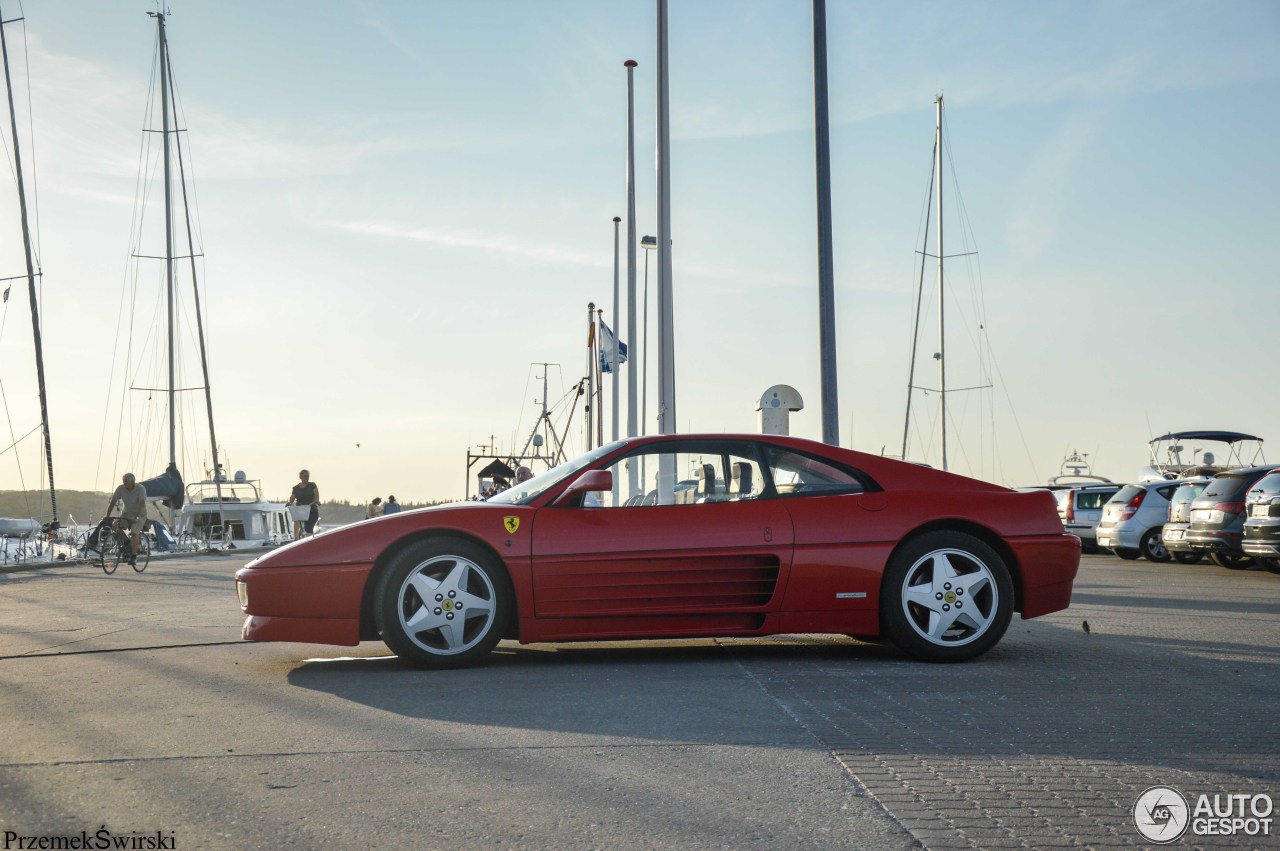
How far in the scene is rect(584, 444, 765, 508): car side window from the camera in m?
6.99

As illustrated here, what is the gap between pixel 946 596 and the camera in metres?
6.89

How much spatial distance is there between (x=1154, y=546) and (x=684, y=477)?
17.0 metres

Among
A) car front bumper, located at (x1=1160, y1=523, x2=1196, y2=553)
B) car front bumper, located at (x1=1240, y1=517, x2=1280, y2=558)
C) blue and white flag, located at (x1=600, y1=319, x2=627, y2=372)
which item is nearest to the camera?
car front bumper, located at (x1=1240, y1=517, x2=1280, y2=558)

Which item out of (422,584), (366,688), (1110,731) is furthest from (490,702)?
(1110,731)

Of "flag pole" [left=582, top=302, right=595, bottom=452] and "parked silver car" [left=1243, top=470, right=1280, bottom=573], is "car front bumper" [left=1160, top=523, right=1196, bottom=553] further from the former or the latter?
"flag pole" [left=582, top=302, right=595, bottom=452]

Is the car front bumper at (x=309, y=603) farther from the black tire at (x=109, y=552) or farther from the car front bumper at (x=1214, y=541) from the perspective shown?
the black tire at (x=109, y=552)

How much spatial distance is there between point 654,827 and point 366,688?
9.73 feet

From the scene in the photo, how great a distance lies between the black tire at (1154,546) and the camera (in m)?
21.6

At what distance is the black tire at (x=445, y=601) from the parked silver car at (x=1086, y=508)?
797 inches

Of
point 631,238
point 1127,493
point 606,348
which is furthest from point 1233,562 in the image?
point 606,348

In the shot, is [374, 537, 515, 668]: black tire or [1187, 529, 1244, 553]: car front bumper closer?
[374, 537, 515, 668]: black tire

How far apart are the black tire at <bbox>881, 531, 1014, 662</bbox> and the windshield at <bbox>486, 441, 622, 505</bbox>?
1.77m

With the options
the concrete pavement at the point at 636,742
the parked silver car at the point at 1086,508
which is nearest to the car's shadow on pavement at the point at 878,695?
the concrete pavement at the point at 636,742

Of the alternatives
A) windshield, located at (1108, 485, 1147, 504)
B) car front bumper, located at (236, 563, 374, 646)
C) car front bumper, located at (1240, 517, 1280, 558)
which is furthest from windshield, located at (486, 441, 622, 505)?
windshield, located at (1108, 485, 1147, 504)
